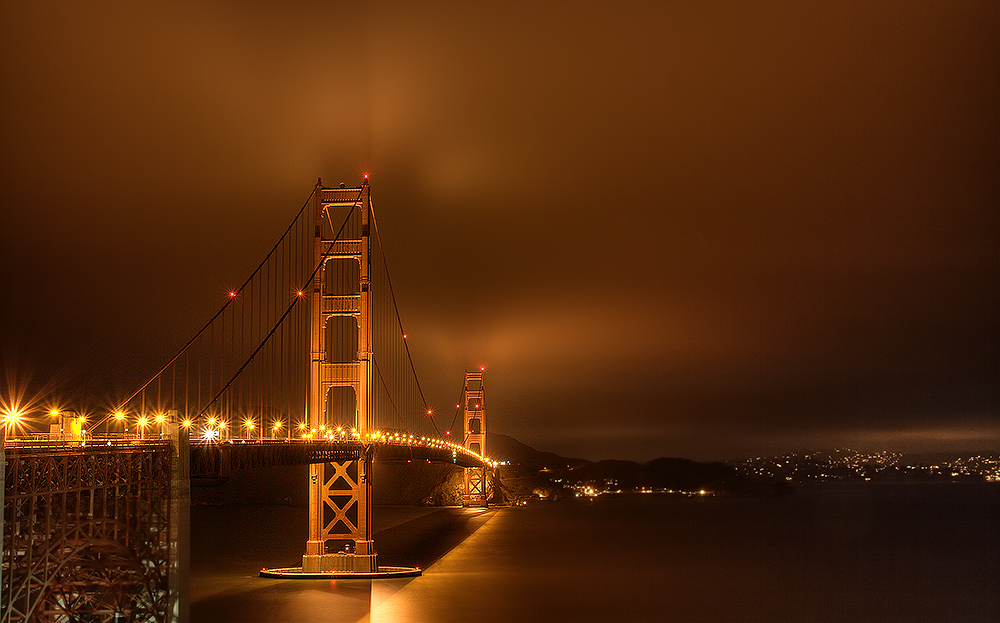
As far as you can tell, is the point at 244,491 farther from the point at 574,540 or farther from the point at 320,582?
the point at 320,582

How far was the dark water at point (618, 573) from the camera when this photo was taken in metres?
35.3

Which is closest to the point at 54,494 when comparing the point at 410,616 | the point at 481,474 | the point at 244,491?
the point at 410,616

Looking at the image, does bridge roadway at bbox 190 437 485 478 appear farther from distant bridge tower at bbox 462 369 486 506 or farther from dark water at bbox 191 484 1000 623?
distant bridge tower at bbox 462 369 486 506

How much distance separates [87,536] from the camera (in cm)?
1609

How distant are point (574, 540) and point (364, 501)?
4895 cm

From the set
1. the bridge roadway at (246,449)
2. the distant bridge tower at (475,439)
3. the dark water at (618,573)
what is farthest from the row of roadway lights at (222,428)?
the distant bridge tower at (475,439)

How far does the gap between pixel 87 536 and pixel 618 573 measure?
43529 millimetres

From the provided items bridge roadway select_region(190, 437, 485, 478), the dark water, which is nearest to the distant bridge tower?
the dark water

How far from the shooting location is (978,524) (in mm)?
124000

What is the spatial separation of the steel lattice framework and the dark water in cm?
1200

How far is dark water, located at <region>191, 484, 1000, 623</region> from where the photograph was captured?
35344 millimetres

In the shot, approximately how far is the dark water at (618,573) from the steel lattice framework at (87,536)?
1200cm

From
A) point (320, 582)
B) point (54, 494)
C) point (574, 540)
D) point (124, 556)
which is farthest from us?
point (574, 540)

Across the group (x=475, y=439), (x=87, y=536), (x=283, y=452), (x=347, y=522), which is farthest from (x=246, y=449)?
(x=475, y=439)
